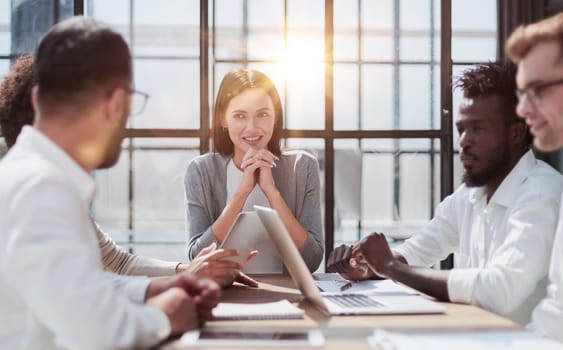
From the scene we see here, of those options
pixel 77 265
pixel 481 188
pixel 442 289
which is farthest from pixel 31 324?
pixel 481 188

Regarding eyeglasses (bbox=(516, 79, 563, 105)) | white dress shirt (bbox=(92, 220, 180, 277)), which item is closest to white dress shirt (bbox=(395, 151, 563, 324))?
eyeglasses (bbox=(516, 79, 563, 105))

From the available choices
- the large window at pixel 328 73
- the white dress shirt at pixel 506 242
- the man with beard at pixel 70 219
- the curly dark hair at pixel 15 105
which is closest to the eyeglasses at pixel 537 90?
the white dress shirt at pixel 506 242

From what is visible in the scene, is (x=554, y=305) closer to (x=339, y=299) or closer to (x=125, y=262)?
(x=339, y=299)

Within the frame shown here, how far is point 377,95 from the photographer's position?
3732 millimetres

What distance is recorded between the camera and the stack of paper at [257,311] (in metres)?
1.46

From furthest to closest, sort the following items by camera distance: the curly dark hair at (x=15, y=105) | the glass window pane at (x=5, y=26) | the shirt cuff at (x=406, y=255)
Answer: the glass window pane at (x=5, y=26)
the shirt cuff at (x=406, y=255)
the curly dark hair at (x=15, y=105)

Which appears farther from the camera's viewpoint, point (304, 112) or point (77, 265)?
point (304, 112)

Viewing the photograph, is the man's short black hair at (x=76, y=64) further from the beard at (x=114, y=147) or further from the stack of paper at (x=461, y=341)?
the stack of paper at (x=461, y=341)

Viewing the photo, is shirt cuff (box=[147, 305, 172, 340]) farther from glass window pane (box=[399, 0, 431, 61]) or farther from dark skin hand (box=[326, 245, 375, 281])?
glass window pane (box=[399, 0, 431, 61])

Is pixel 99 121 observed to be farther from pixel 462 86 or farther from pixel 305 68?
pixel 305 68

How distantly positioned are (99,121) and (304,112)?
231cm

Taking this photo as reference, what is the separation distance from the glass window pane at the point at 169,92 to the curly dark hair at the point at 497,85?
1.62m

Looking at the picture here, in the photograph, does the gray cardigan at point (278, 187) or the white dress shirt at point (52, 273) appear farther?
the gray cardigan at point (278, 187)

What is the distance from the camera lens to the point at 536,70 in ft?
5.54
